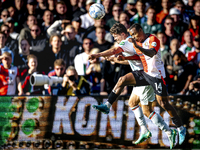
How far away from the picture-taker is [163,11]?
32.6ft

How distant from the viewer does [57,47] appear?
9328 millimetres

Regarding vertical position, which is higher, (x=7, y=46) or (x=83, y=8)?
(x=83, y=8)

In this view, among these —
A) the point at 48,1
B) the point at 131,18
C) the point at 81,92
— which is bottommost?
the point at 81,92

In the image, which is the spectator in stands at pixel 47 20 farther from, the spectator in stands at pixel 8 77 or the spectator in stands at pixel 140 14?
the spectator in stands at pixel 140 14

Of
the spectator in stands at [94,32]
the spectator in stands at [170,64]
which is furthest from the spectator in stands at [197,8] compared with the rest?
the spectator in stands at [94,32]

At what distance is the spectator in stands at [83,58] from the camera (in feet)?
29.4

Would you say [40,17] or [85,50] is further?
[40,17]

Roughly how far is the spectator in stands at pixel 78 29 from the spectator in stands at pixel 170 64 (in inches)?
98.1

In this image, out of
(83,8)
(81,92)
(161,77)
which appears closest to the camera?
(161,77)

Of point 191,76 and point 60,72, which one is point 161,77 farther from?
point 60,72

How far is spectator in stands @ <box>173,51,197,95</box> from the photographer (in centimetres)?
867

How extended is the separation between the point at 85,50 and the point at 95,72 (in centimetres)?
81

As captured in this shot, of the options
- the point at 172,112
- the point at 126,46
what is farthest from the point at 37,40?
the point at 172,112

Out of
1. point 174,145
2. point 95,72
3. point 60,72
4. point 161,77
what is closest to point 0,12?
point 60,72
